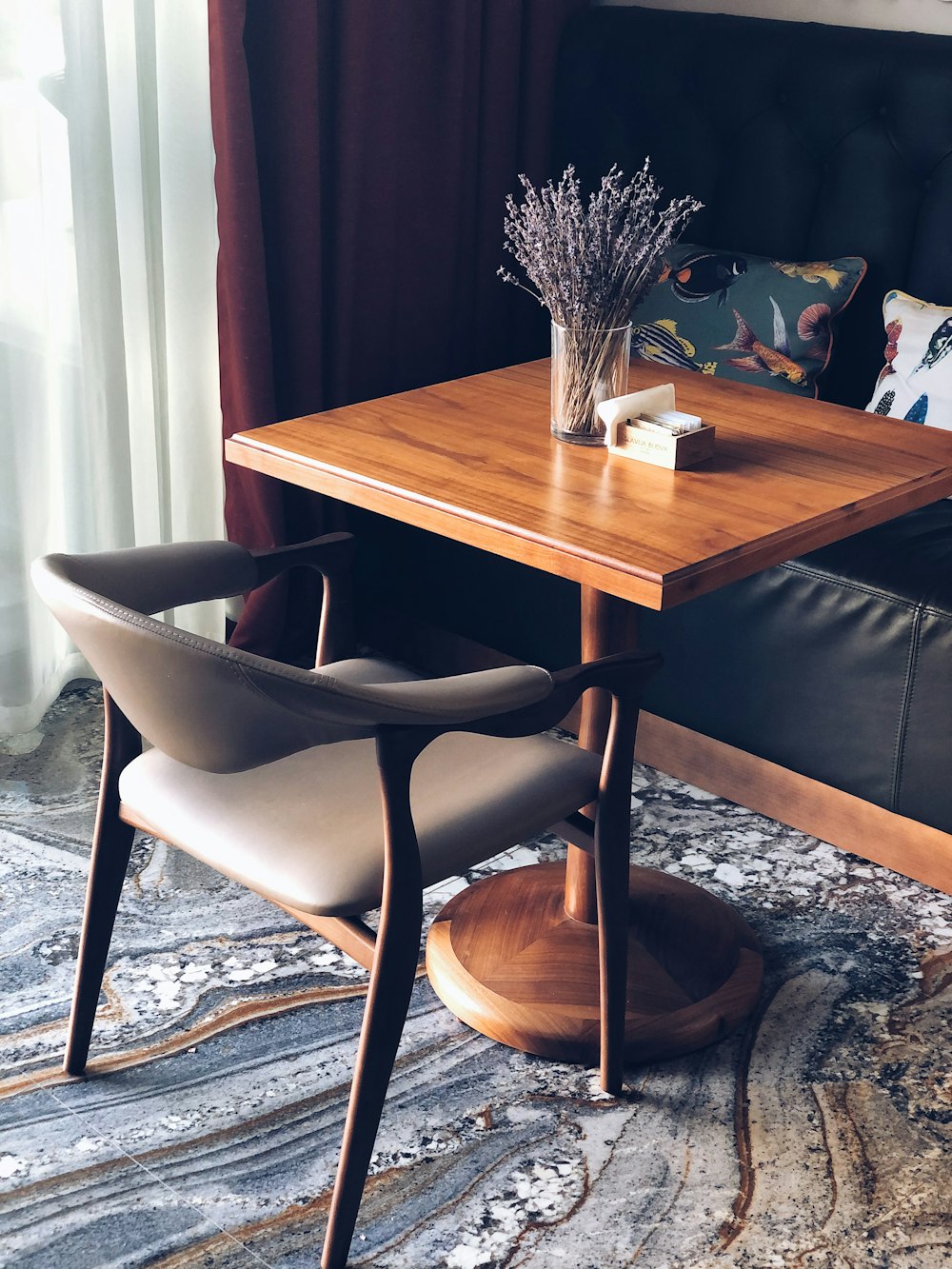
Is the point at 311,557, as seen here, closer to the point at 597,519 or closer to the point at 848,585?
the point at 597,519

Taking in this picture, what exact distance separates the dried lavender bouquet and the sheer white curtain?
0.94 m

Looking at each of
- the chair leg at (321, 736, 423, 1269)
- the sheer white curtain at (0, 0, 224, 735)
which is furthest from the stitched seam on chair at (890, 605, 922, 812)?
the sheer white curtain at (0, 0, 224, 735)

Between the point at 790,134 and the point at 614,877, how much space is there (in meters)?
1.65

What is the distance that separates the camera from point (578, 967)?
1824 mm

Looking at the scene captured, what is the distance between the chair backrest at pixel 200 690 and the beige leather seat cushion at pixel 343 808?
12 centimetres

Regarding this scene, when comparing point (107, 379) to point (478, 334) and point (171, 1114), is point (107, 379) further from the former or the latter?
point (171, 1114)

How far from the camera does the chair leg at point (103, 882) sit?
156 cm

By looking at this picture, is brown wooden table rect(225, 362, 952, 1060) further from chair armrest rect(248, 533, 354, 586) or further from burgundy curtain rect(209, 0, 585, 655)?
burgundy curtain rect(209, 0, 585, 655)

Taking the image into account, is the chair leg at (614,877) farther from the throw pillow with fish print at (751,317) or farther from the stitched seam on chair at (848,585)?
the throw pillow with fish print at (751,317)

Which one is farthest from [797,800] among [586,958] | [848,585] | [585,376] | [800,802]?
[585,376]

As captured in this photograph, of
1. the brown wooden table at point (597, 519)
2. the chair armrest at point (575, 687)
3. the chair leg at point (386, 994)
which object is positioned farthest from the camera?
the brown wooden table at point (597, 519)

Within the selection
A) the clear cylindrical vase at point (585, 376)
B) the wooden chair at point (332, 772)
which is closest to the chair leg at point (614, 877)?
the wooden chair at point (332, 772)

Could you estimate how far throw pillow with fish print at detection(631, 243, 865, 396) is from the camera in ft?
8.16

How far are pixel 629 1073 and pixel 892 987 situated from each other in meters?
0.42
